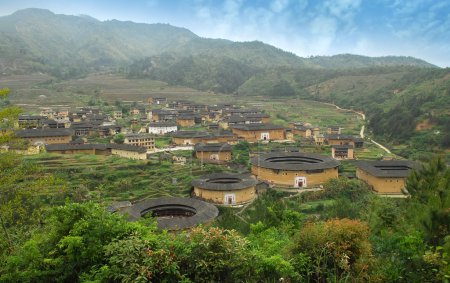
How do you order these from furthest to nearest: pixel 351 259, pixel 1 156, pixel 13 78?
1. pixel 13 78
2. pixel 1 156
3. pixel 351 259

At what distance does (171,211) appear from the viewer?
28.3m

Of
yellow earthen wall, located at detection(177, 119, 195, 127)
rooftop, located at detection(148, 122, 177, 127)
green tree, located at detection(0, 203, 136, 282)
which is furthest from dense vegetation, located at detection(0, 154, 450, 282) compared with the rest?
yellow earthen wall, located at detection(177, 119, 195, 127)

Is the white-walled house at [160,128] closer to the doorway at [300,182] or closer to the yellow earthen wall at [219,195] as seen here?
the doorway at [300,182]

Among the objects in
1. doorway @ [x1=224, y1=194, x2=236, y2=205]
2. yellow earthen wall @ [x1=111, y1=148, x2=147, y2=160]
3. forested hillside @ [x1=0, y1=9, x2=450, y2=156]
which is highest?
forested hillside @ [x1=0, y1=9, x2=450, y2=156]

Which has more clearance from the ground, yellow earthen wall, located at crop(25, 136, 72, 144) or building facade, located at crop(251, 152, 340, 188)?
yellow earthen wall, located at crop(25, 136, 72, 144)

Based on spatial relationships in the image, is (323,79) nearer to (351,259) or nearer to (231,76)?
(231,76)

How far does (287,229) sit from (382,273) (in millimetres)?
6774

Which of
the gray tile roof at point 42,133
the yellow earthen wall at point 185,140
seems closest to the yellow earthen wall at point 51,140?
the gray tile roof at point 42,133

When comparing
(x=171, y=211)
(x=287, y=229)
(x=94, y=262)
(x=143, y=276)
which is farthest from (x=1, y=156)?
(x=171, y=211)

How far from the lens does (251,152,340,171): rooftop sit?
37844 millimetres

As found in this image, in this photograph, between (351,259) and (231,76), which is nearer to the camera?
(351,259)

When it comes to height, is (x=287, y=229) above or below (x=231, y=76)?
below

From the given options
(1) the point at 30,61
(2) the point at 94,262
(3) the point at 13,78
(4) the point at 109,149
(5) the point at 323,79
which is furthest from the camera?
(1) the point at 30,61

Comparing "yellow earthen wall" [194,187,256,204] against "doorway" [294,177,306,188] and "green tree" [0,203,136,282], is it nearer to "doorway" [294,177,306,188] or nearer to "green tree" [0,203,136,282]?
"doorway" [294,177,306,188]
